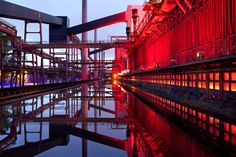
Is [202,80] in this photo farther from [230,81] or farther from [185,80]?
[230,81]

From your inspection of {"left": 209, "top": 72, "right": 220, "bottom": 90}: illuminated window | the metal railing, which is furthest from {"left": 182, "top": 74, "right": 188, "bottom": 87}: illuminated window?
{"left": 209, "top": 72, "right": 220, "bottom": 90}: illuminated window

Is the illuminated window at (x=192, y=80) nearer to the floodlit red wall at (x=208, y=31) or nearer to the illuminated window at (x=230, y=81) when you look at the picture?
the floodlit red wall at (x=208, y=31)

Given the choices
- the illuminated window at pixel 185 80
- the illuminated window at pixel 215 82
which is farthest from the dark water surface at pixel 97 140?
the illuminated window at pixel 185 80

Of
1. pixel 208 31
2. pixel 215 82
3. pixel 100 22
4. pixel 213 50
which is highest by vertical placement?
pixel 100 22

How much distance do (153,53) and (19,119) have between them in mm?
25459

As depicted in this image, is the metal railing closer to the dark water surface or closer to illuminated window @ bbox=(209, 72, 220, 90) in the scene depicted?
illuminated window @ bbox=(209, 72, 220, 90)

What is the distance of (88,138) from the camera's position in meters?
6.54

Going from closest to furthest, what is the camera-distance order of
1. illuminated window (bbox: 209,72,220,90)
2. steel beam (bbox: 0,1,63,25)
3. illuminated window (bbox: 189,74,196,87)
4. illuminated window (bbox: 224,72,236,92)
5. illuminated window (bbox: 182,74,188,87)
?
1. illuminated window (bbox: 224,72,236,92)
2. illuminated window (bbox: 209,72,220,90)
3. illuminated window (bbox: 189,74,196,87)
4. illuminated window (bbox: 182,74,188,87)
5. steel beam (bbox: 0,1,63,25)

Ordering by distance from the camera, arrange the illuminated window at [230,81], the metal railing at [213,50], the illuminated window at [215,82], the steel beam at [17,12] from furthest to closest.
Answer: the steel beam at [17,12], the illuminated window at [215,82], the metal railing at [213,50], the illuminated window at [230,81]

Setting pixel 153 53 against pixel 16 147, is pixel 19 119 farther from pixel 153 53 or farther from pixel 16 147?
pixel 153 53

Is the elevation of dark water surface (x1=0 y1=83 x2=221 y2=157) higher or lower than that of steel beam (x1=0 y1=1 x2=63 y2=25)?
lower

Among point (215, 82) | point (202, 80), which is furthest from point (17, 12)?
point (215, 82)

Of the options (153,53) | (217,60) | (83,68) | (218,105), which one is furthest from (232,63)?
(83,68)

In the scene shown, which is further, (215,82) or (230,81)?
(215,82)
